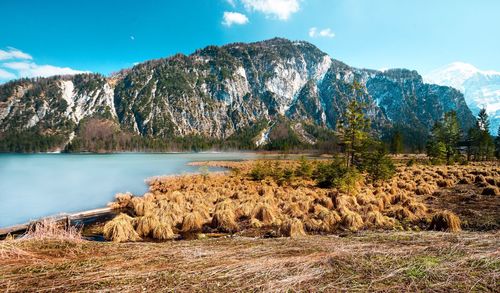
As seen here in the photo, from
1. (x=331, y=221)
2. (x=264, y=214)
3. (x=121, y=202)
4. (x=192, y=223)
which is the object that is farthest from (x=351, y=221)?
(x=121, y=202)

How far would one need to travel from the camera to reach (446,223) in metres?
10.9

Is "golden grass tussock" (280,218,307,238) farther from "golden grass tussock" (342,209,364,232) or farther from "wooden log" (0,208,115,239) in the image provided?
"wooden log" (0,208,115,239)

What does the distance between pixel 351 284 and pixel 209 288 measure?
193 centimetres

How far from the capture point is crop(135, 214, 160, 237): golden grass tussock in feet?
41.1

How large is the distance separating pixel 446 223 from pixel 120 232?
13.3 meters

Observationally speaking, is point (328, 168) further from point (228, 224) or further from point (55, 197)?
point (55, 197)

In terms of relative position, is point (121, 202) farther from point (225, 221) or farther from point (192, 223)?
point (225, 221)

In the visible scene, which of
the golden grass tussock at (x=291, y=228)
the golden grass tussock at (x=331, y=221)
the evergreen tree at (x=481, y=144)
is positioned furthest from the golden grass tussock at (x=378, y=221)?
the evergreen tree at (x=481, y=144)

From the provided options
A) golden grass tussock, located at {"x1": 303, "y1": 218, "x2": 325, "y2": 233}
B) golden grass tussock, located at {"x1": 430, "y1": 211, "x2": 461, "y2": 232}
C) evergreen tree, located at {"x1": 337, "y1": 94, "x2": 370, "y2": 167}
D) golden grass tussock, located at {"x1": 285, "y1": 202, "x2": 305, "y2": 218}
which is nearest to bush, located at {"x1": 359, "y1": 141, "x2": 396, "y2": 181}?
evergreen tree, located at {"x1": 337, "y1": 94, "x2": 370, "y2": 167}

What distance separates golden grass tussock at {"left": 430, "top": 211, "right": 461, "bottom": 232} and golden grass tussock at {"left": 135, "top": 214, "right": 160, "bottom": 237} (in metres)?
11.8

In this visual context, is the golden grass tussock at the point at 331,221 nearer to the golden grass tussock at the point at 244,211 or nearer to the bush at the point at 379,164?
the golden grass tussock at the point at 244,211

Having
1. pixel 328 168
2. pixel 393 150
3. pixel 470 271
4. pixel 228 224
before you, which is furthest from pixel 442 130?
pixel 470 271

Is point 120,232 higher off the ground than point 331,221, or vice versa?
point 331,221

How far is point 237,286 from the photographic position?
384 centimetres
